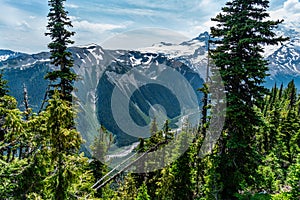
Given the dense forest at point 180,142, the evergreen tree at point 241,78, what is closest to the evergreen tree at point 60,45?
the dense forest at point 180,142

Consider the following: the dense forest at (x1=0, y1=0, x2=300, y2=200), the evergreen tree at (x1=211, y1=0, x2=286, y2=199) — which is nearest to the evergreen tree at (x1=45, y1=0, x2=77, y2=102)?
the dense forest at (x1=0, y1=0, x2=300, y2=200)

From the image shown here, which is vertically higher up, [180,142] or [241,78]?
[241,78]

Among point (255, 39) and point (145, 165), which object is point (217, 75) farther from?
point (145, 165)

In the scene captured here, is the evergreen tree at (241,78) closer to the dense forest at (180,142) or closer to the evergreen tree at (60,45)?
the dense forest at (180,142)

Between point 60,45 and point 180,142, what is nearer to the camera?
point 60,45

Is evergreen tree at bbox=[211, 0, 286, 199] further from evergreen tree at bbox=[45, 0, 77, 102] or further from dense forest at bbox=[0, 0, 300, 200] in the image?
evergreen tree at bbox=[45, 0, 77, 102]
